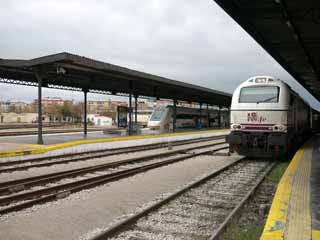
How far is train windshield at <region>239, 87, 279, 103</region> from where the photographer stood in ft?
46.5

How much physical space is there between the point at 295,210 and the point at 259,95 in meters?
8.89

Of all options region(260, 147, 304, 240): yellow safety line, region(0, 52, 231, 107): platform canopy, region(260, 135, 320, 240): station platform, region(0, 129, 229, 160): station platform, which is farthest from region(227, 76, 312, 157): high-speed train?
region(0, 129, 229, 160): station platform

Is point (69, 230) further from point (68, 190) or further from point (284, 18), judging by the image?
point (284, 18)

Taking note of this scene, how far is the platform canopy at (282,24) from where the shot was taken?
9.63 metres

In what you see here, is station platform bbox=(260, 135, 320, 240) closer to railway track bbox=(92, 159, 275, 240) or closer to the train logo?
railway track bbox=(92, 159, 275, 240)

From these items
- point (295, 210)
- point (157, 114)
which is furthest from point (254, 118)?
point (157, 114)

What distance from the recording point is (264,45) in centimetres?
1391

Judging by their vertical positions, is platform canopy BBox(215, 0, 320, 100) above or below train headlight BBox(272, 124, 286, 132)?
above

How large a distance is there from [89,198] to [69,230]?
2257 mm

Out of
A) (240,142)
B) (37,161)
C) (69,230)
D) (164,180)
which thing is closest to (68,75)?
(37,161)

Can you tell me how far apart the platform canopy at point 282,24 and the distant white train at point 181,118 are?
21806 mm

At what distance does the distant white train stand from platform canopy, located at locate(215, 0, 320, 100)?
21806 millimetres

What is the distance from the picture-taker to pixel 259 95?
47.6ft

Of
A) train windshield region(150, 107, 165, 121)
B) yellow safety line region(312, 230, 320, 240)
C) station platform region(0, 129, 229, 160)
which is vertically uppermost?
train windshield region(150, 107, 165, 121)
